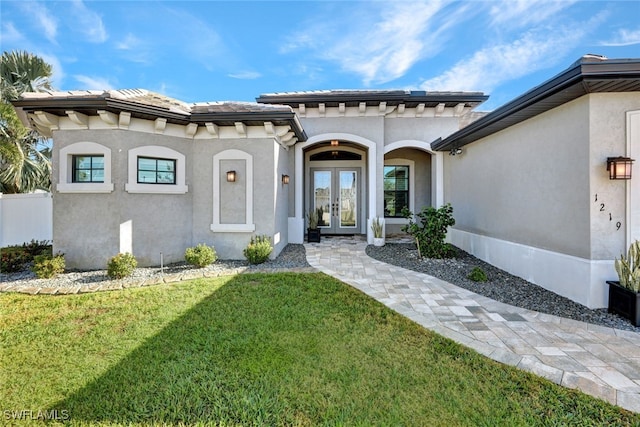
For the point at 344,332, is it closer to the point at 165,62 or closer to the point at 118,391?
the point at 118,391

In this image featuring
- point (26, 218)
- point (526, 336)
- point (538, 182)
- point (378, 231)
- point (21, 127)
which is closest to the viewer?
point (526, 336)

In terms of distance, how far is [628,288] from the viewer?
418 centimetres

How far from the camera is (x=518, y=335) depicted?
12.3 ft

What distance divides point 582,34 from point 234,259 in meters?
11.9

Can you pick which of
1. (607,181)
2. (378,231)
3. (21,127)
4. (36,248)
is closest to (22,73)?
(21,127)

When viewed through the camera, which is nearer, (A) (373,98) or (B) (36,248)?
(B) (36,248)

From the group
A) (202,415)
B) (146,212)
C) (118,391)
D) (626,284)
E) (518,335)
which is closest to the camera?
(202,415)

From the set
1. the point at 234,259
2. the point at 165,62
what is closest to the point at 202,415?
the point at 234,259

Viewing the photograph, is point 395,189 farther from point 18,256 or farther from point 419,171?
point 18,256

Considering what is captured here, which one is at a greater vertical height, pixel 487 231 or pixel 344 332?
pixel 487 231

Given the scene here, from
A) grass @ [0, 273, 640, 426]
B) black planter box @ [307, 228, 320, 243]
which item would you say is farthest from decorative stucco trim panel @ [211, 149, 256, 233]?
black planter box @ [307, 228, 320, 243]

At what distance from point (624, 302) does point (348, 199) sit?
372 inches

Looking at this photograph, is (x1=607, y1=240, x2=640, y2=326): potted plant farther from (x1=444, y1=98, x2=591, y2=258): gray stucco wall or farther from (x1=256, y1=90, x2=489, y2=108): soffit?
(x1=256, y1=90, x2=489, y2=108): soffit

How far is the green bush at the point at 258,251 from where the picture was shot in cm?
725
